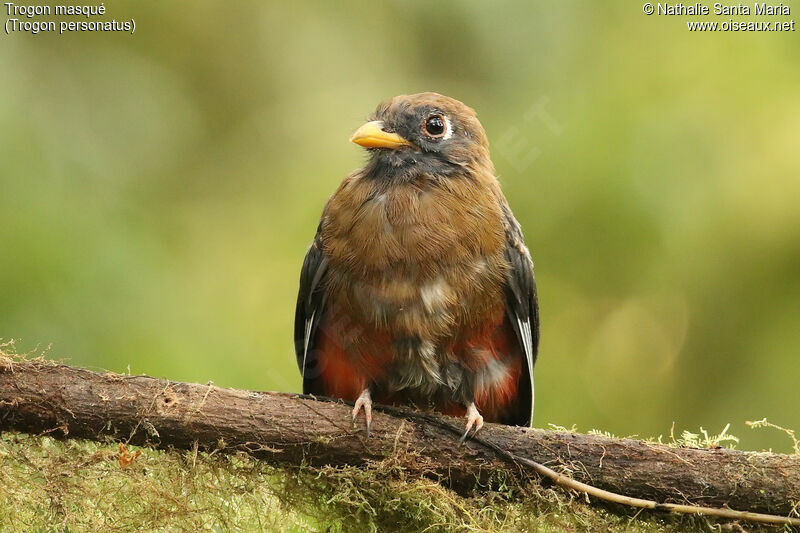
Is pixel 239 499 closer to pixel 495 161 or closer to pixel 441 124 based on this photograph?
pixel 441 124

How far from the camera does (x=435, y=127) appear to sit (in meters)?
4.45

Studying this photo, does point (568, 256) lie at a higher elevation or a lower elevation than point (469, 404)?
higher

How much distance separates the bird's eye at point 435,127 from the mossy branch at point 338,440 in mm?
1395

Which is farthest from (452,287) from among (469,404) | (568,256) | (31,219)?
(31,219)

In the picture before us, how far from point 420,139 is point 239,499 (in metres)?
1.76

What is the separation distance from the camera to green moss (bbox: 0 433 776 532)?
345 cm

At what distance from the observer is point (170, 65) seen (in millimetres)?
5402

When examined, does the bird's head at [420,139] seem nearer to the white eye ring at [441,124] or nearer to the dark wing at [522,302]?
the white eye ring at [441,124]

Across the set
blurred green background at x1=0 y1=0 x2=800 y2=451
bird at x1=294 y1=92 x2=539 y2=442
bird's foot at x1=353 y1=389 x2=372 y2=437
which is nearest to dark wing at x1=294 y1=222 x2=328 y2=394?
bird at x1=294 y1=92 x2=539 y2=442

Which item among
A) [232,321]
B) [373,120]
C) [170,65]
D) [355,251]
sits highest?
[170,65]

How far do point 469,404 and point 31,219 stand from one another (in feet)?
6.52

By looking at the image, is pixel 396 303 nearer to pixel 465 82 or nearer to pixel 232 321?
pixel 232 321

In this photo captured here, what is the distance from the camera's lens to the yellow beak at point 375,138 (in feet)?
14.1

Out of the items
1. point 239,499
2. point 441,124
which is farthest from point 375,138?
point 239,499
